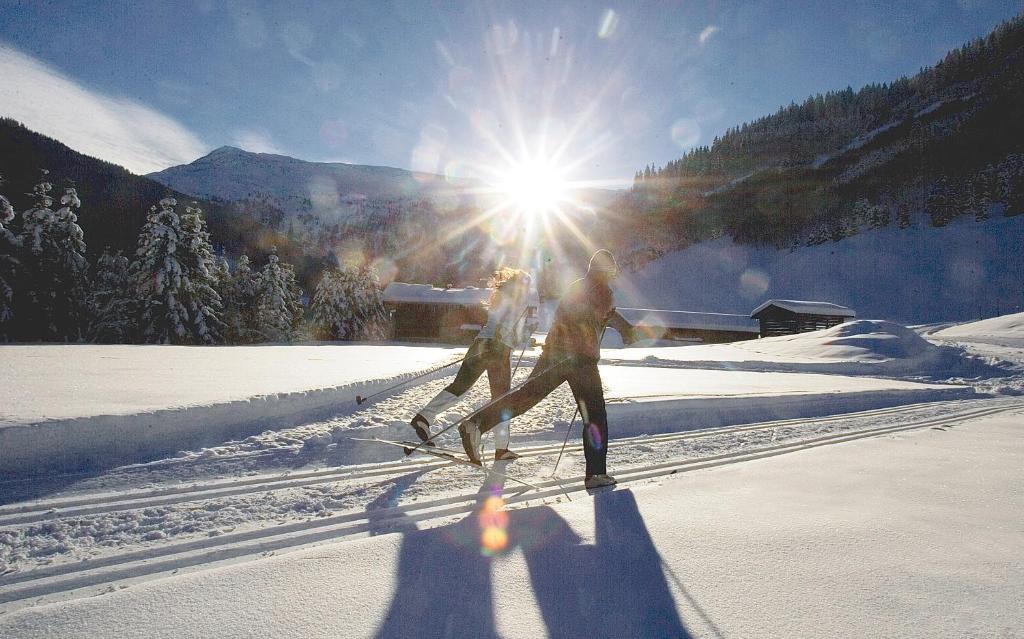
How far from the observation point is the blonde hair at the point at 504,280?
15.2ft

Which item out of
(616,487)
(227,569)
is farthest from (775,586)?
(227,569)

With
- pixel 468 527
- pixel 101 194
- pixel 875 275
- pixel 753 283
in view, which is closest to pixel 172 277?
pixel 468 527

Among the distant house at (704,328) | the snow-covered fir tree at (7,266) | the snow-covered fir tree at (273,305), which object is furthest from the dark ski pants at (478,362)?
the distant house at (704,328)

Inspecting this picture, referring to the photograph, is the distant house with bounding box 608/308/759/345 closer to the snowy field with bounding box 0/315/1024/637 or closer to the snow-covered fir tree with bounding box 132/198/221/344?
the snow-covered fir tree with bounding box 132/198/221/344

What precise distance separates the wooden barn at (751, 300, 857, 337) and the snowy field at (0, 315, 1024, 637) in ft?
118

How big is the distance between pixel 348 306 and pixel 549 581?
36.6m

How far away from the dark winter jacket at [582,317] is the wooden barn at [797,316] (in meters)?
39.7

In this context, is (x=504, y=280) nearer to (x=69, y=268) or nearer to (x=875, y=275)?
(x=69, y=268)

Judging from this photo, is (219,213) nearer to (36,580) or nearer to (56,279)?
(56,279)

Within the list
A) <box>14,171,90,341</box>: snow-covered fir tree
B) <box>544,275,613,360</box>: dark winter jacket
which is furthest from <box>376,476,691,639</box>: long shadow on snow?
<box>14,171,90,341</box>: snow-covered fir tree

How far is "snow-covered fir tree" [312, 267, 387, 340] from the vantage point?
3584cm

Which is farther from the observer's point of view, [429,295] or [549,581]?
[429,295]

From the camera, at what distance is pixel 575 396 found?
3.67m

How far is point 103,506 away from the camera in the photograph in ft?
9.68
